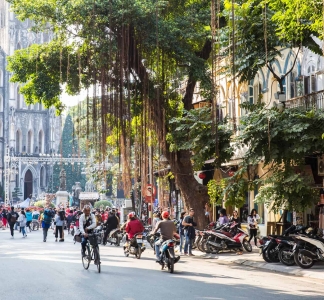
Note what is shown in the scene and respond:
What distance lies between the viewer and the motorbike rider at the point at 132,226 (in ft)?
69.8

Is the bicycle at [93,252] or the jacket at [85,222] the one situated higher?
the jacket at [85,222]

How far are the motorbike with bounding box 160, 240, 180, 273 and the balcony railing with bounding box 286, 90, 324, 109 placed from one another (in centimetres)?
721

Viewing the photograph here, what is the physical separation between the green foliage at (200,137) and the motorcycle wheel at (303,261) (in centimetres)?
408

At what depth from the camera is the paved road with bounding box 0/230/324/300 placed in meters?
12.6

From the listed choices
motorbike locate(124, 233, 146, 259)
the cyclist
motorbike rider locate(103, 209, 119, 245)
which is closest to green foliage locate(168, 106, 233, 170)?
motorbike locate(124, 233, 146, 259)

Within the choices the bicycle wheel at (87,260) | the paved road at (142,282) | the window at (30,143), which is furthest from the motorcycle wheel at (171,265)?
the window at (30,143)

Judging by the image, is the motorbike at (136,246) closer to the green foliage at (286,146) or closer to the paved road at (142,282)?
the paved road at (142,282)

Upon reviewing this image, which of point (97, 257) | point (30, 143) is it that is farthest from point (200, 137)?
point (30, 143)

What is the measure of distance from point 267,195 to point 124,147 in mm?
5236

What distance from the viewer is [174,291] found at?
1312 cm

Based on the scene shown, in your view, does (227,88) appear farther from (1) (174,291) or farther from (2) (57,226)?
(1) (174,291)

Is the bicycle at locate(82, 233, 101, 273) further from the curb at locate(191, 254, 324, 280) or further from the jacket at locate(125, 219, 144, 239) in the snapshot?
the curb at locate(191, 254, 324, 280)

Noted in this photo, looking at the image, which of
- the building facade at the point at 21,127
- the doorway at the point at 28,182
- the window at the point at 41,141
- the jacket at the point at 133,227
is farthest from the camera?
the window at the point at 41,141

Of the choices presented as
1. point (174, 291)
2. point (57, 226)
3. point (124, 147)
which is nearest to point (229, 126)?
point (124, 147)
